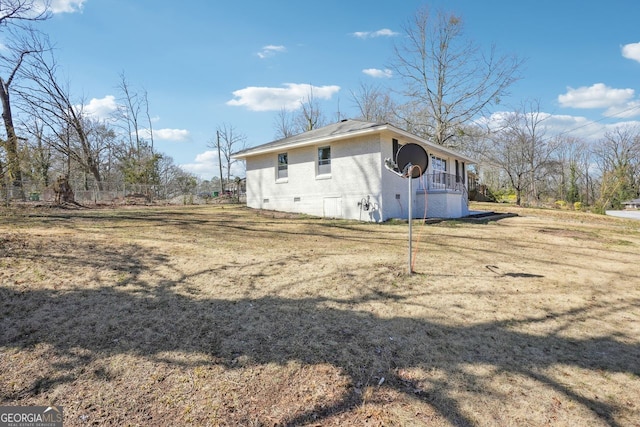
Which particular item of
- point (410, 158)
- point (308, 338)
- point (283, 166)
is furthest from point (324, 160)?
point (308, 338)

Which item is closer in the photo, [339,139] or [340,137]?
[340,137]

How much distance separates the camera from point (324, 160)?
1398cm

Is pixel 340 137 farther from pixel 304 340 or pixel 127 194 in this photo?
pixel 127 194

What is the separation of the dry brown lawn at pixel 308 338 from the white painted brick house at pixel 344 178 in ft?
23.5

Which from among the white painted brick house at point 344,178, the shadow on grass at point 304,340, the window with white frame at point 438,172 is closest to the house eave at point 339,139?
the white painted brick house at point 344,178

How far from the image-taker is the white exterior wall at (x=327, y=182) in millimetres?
12617

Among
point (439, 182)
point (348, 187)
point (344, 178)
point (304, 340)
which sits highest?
point (344, 178)

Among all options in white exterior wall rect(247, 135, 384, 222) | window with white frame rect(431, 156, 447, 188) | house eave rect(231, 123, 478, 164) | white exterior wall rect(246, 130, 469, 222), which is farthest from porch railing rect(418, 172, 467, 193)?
white exterior wall rect(247, 135, 384, 222)

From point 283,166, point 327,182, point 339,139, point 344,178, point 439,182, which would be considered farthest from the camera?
point 439,182

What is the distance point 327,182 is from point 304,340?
11.1m

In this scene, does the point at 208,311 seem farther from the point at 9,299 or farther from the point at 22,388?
the point at 9,299

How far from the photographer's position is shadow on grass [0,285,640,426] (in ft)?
8.33

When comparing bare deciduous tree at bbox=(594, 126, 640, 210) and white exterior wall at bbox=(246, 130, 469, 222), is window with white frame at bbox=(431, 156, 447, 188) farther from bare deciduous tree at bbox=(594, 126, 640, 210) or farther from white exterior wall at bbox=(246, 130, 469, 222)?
bare deciduous tree at bbox=(594, 126, 640, 210)

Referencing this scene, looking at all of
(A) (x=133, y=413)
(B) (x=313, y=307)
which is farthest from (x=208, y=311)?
(A) (x=133, y=413)
